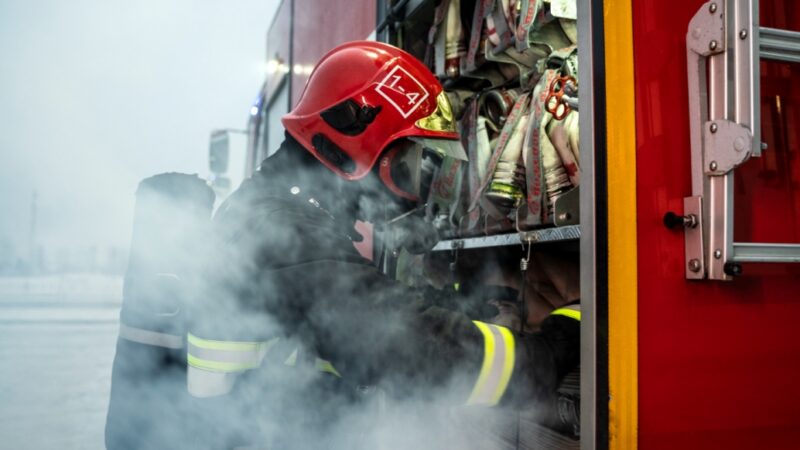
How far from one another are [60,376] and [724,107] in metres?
2.70

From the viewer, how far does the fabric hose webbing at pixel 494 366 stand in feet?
4.68

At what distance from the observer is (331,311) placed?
140cm

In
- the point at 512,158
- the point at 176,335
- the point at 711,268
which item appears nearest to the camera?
the point at 711,268

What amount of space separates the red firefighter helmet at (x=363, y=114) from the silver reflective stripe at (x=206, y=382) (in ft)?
2.34

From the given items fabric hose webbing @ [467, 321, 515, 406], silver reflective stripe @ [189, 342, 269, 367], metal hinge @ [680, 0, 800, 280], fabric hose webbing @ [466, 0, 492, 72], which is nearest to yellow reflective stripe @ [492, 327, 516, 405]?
fabric hose webbing @ [467, 321, 515, 406]

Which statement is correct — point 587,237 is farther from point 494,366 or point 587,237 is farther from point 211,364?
point 211,364

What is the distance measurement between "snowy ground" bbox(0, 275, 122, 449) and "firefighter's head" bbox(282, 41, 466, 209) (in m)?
0.75

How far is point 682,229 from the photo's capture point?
1.15 metres

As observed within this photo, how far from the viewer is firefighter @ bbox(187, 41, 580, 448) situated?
1422 millimetres

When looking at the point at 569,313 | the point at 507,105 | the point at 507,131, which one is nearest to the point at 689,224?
the point at 569,313

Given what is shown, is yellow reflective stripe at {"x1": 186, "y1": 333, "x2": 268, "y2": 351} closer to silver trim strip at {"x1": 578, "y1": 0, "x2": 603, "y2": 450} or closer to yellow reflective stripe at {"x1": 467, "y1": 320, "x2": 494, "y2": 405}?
yellow reflective stripe at {"x1": 467, "y1": 320, "x2": 494, "y2": 405}

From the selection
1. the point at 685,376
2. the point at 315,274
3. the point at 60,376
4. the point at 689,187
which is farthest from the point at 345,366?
the point at 60,376

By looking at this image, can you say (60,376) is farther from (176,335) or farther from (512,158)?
(512,158)

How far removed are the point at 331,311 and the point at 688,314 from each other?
77 cm
